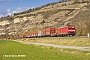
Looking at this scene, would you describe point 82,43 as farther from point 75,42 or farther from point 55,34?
point 55,34

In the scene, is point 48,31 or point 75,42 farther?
point 48,31

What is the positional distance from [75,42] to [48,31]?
52863 mm

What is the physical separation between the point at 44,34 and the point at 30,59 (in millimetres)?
86664

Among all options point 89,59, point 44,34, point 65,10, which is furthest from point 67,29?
point 65,10

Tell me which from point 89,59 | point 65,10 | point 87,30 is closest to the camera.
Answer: point 89,59

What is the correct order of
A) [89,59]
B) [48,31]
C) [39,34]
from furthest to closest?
1. [39,34]
2. [48,31]
3. [89,59]

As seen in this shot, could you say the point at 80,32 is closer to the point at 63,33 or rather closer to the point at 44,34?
the point at 63,33

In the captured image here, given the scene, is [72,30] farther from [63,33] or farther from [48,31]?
[48,31]

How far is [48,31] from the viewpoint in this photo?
101188 mm

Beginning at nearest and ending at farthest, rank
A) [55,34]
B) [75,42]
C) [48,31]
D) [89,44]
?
[89,44] → [75,42] → [55,34] → [48,31]

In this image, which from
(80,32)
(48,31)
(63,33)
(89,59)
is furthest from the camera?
(48,31)

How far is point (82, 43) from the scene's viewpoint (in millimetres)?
45125

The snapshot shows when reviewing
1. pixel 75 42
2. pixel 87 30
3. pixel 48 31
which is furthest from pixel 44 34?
pixel 75 42

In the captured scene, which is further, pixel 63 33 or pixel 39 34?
pixel 39 34
